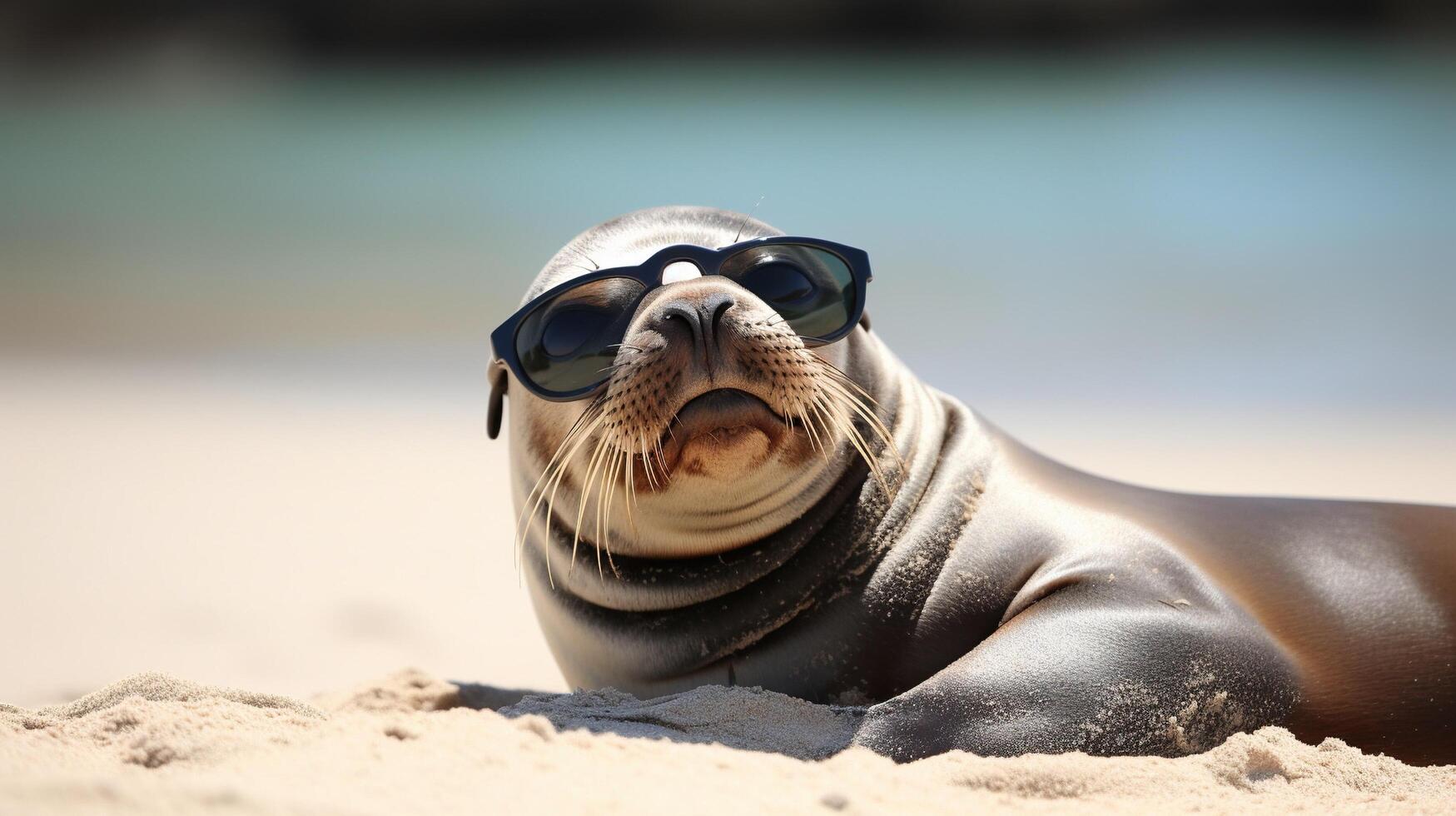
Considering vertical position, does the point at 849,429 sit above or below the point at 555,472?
above

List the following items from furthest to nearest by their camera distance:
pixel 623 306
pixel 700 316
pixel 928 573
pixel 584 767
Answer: pixel 623 306 < pixel 928 573 < pixel 700 316 < pixel 584 767

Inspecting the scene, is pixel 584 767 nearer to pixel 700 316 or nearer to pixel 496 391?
pixel 700 316

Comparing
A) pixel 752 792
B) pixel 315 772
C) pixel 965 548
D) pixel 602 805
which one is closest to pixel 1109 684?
pixel 965 548

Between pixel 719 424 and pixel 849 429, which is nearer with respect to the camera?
pixel 719 424

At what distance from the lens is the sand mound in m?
1.73

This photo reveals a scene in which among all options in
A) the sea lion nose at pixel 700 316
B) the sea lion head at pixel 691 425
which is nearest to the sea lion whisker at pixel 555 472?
the sea lion head at pixel 691 425

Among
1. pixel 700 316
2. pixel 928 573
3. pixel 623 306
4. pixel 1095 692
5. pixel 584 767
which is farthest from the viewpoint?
pixel 623 306

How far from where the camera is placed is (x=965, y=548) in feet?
10.5

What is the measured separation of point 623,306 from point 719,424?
1.52ft

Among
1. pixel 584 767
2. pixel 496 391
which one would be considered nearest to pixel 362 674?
pixel 496 391

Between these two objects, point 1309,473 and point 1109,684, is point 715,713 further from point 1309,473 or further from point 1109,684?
point 1309,473

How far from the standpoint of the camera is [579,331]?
3287mm

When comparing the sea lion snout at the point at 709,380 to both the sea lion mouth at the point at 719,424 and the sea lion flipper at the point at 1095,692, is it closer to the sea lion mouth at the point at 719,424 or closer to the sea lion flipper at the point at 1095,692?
the sea lion mouth at the point at 719,424

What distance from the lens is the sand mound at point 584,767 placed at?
1.73 meters
